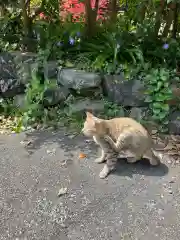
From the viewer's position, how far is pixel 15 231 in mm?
2814

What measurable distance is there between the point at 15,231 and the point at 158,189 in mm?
1512

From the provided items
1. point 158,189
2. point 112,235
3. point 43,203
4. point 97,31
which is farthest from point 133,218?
point 97,31

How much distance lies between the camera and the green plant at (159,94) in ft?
13.7

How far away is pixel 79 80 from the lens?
178 inches

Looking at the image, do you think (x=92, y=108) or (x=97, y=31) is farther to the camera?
(x=97, y=31)

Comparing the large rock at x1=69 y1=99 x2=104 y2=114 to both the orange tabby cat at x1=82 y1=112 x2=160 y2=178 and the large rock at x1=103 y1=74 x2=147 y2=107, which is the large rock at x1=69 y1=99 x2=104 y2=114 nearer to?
the large rock at x1=103 y1=74 x2=147 y2=107

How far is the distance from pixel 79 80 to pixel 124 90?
0.67 m

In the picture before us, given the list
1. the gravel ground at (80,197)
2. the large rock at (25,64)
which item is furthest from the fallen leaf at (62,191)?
the large rock at (25,64)

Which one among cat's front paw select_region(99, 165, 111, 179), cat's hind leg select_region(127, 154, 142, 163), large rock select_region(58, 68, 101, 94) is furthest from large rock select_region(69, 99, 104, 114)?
cat's front paw select_region(99, 165, 111, 179)

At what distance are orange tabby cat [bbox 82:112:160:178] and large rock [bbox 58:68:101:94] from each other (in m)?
1.15

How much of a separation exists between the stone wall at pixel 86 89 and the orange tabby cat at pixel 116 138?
3.13 ft

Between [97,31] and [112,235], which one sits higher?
[97,31]

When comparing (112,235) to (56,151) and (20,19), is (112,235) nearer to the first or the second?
(56,151)

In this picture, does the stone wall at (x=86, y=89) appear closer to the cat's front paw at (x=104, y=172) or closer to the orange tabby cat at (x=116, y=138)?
the orange tabby cat at (x=116, y=138)
